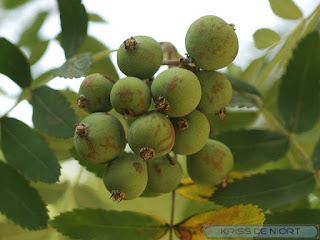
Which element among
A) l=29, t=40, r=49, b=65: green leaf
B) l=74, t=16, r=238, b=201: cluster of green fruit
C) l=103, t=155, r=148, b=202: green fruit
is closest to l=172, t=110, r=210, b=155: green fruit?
l=74, t=16, r=238, b=201: cluster of green fruit

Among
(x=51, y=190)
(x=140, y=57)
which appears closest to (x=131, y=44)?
(x=140, y=57)

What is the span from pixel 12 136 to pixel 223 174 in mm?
630

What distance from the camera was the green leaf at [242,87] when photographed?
5.20 ft

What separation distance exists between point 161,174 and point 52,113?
1.35 feet

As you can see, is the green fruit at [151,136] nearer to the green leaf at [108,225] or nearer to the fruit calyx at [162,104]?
the fruit calyx at [162,104]

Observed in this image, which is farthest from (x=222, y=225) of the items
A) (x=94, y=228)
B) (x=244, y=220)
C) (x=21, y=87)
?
(x=21, y=87)

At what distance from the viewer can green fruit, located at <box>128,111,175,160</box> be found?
3.34 feet

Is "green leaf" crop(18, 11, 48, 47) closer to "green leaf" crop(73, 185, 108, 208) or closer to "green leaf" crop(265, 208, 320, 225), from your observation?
"green leaf" crop(73, 185, 108, 208)

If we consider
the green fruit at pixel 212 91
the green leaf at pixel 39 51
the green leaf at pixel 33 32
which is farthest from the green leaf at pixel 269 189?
the green leaf at pixel 33 32

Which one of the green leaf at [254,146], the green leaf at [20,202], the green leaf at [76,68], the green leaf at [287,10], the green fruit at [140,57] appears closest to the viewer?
the green fruit at [140,57]

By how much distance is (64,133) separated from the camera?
132 centimetres

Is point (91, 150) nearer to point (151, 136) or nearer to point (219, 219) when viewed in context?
point (151, 136)

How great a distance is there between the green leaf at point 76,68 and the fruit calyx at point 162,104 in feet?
0.84

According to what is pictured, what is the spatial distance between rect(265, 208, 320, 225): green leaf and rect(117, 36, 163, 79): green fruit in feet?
1.71
